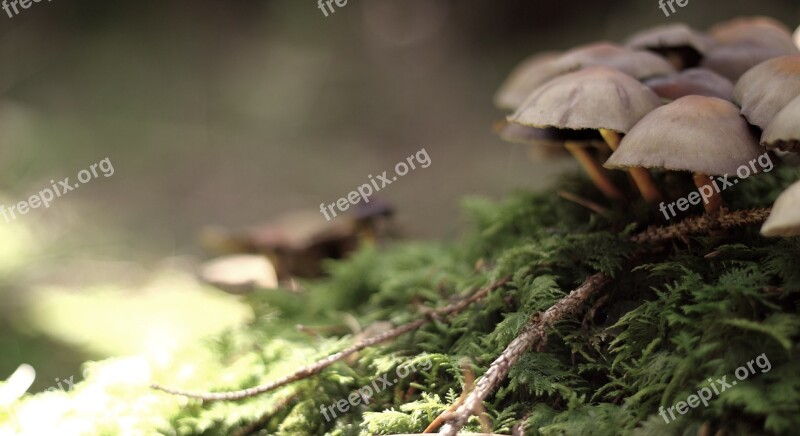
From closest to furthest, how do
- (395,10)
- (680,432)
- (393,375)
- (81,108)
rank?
1. (680,432)
2. (393,375)
3. (81,108)
4. (395,10)

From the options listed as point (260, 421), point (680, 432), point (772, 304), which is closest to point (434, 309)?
point (260, 421)

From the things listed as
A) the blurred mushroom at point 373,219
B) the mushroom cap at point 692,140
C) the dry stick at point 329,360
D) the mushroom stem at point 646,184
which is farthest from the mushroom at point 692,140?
the blurred mushroom at point 373,219

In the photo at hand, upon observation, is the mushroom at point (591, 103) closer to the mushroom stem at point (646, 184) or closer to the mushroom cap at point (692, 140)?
the mushroom cap at point (692, 140)

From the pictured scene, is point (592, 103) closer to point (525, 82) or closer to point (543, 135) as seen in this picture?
point (543, 135)

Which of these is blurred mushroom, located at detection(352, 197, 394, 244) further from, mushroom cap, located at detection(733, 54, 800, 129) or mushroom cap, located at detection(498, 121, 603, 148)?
mushroom cap, located at detection(733, 54, 800, 129)

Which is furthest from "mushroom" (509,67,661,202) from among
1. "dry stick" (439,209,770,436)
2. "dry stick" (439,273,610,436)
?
"dry stick" (439,273,610,436)

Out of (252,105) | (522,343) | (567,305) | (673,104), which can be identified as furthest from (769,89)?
(252,105)

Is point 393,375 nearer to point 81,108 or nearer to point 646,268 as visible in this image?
point 646,268
